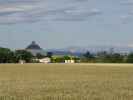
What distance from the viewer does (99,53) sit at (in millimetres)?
180875

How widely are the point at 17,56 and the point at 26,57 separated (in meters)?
2.88

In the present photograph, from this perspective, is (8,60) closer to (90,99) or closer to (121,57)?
(121,57)

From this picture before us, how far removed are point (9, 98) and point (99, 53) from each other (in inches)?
6315

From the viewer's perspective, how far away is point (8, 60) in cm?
15100

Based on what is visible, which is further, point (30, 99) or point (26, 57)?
point (26, 57)

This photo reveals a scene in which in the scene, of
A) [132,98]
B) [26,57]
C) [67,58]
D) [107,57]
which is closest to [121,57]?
[107,57]

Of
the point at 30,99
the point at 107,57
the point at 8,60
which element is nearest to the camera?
the point at 30,99

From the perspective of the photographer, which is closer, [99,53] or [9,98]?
[9,98]

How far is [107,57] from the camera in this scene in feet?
533

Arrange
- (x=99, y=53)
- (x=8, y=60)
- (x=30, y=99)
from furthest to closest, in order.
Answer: (x=99, y=53), (x=8, y=60), (x=30, y=99)

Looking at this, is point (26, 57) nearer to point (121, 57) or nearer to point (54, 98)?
point (121, 57)

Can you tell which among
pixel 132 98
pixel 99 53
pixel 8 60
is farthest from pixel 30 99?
pixel 99 53

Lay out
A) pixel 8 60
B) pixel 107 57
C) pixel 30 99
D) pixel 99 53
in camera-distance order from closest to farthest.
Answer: pixel 30 99
pixel 8 60
pixel 107 57
pixel 99 53

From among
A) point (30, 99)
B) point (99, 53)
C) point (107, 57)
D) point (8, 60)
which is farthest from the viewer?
point (99, 53)
